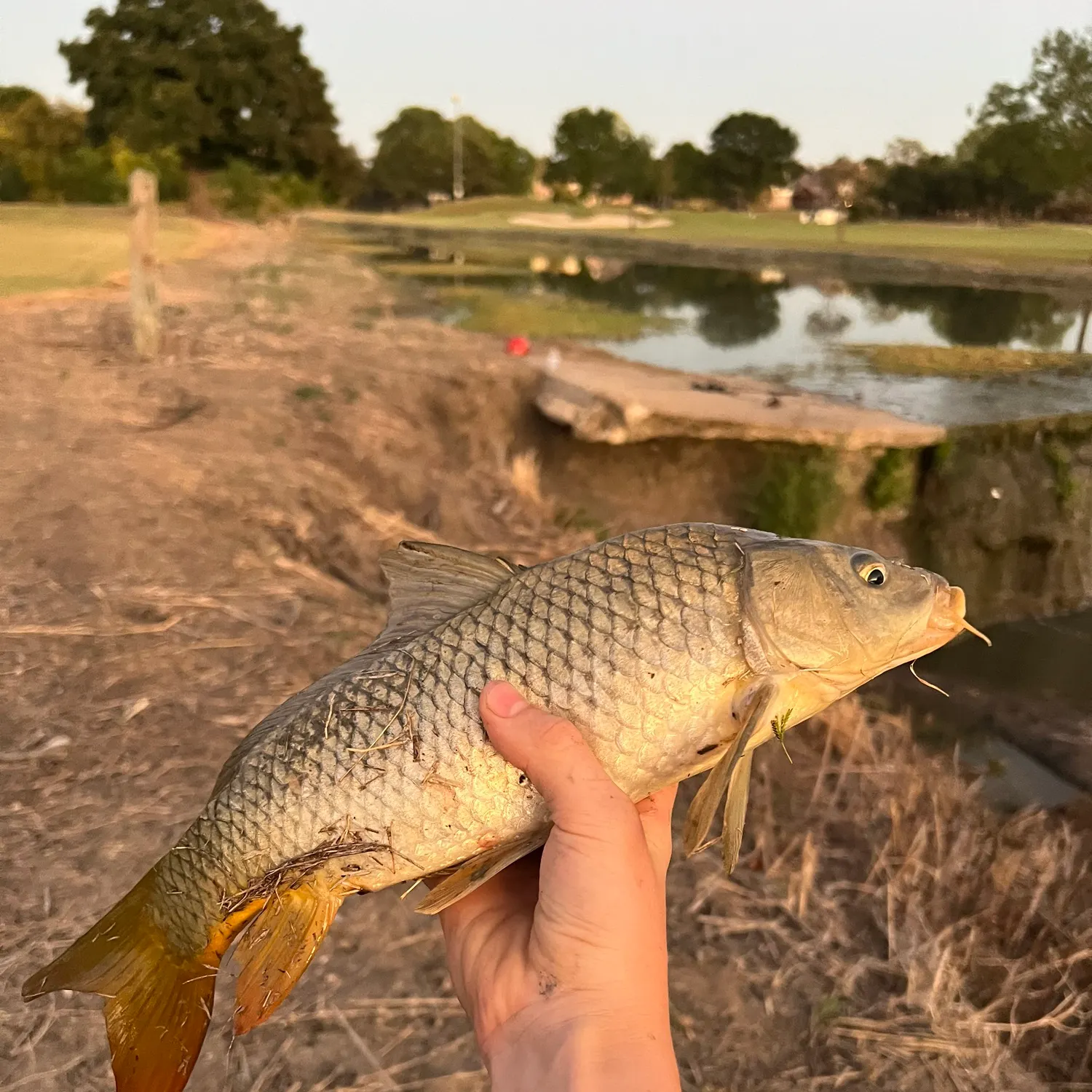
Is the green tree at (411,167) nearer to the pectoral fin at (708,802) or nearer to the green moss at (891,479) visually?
the green moss at (891,479)

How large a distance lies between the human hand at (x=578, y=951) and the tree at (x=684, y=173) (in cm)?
4579

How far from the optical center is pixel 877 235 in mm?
14711

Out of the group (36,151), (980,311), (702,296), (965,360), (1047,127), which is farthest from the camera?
(36,151)

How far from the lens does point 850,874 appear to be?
10.7 feet

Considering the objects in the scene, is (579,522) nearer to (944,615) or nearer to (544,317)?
(944,615)

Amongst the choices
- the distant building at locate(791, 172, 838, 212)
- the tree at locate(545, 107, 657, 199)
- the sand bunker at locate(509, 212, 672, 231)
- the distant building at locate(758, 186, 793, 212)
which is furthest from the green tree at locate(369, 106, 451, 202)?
the distant building at locate(791, 172, 838, 212)

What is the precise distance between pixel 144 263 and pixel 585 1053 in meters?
8.22

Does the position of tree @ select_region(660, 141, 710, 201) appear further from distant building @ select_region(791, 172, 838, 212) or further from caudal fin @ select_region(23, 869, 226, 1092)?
caudal fin @ select_region(23, 869, 226, 1092)

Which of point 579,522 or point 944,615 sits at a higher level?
point 944,615

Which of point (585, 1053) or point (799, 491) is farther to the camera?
point (799, 491)

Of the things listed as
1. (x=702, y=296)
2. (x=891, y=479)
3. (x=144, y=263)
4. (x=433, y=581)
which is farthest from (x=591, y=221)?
(x=433, y=581)

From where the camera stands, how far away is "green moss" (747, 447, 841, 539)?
7875mm

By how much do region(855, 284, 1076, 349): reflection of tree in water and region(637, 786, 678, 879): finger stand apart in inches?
539

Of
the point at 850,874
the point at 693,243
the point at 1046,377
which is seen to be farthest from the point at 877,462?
the point at 693,243
